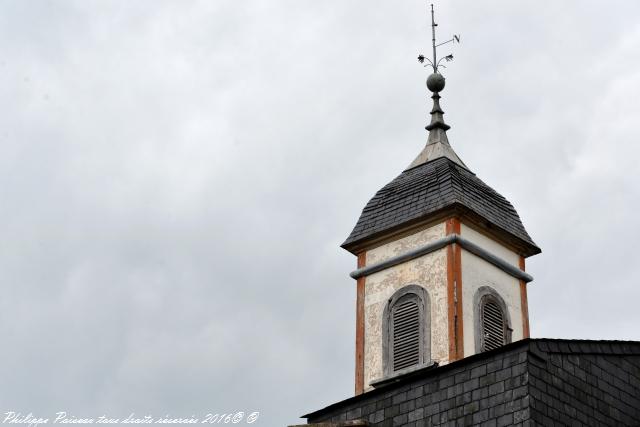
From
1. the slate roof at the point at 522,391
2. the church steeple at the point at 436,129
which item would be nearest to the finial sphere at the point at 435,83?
the church steeple at the point at 436,129

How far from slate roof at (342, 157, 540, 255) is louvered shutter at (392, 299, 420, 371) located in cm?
201

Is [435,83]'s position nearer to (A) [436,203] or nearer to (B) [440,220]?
(A) [436,203]

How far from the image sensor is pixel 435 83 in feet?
123

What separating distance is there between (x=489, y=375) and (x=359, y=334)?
756 cm

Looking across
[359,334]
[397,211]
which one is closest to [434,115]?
[397,211]

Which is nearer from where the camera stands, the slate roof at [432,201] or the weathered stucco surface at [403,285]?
the weathered stucco surface at [403,285]

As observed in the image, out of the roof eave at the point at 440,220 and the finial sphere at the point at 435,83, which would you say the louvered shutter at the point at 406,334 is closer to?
the roof eave at the point at 440,220

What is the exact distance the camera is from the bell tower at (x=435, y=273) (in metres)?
31.8

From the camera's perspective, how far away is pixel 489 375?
26.0 metres

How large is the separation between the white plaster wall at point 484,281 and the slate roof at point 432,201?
0.47 m

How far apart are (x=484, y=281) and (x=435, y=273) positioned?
4.03ft

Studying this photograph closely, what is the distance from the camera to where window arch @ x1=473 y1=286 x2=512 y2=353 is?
32.0 metres

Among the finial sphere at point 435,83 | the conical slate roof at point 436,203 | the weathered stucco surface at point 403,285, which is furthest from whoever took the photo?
the finial sphere at point 435,83

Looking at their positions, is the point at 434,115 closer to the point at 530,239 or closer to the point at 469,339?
the point at 530,239
